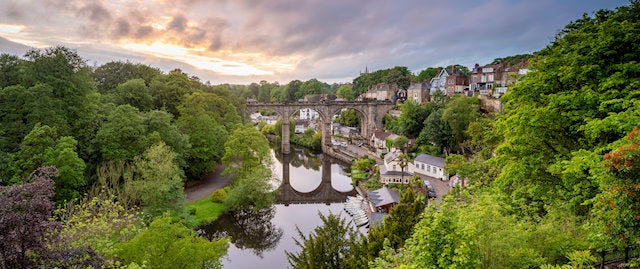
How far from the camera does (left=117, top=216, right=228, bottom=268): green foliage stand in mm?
11208

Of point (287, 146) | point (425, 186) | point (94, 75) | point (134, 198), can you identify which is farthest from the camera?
point (287, 146)

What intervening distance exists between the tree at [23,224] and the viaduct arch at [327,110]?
1865 inches

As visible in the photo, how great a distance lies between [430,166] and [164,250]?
2755cm

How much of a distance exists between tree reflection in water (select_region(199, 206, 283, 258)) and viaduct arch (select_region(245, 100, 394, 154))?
28.6m

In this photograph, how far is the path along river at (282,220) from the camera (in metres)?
21.8

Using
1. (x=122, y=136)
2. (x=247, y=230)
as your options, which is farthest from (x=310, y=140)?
(x=122, y=136)

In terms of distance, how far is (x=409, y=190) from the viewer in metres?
15.3

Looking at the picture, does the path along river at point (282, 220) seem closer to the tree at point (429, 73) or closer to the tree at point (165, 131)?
the tree at point (165, 131)

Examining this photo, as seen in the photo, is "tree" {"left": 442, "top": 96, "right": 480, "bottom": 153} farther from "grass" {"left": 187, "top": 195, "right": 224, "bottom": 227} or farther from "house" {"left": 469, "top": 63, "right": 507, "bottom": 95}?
"grass" {"left": 187, "top": 195, "right": 224, "bottom": 227}

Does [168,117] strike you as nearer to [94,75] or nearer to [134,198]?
[134,198]

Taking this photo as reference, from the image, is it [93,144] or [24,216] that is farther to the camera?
[93,144]

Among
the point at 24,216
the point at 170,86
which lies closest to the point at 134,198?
the point at 24,216

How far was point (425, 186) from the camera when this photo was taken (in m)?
29.7

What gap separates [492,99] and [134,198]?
37042 millimetres
